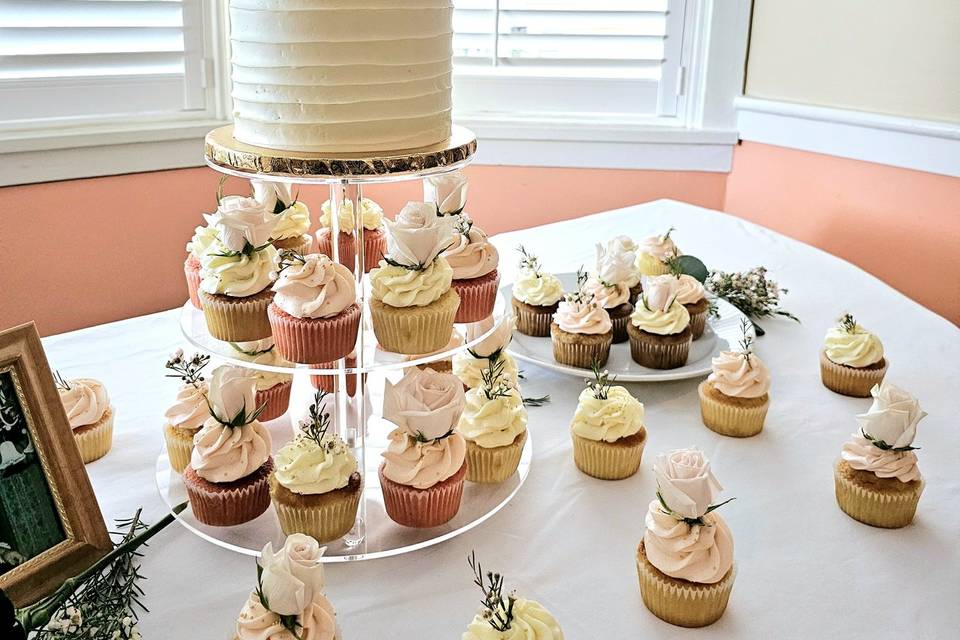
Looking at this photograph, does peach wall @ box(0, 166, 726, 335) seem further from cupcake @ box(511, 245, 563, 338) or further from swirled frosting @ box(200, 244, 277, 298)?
swirled frosting @ box(200, 244, 277, 298)

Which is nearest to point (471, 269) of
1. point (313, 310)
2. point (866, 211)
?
point (313, 310)

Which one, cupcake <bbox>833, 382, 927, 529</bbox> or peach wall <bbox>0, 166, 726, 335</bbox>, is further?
peach wall <bbox>0, 166, 726, 335</bbox>

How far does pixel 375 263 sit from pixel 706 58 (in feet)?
5.19

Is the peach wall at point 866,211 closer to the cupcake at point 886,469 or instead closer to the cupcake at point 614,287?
the cupcake at point 614,287

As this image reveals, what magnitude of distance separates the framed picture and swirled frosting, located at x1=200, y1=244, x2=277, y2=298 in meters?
0.20

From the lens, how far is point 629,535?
108 centimetres

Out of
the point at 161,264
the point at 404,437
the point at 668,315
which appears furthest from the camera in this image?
the point at 161,264

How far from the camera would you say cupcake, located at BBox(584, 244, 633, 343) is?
5.10 ft

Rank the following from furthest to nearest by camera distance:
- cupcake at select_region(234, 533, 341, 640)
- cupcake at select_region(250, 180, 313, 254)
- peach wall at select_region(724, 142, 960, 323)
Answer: peach wall at select_region(724, 142, 960, 323)
cupcake at select_region(250, 180, 313, 254)
cupcake at select_region(234, 533, 341, 640)

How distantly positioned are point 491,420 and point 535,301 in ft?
1.54

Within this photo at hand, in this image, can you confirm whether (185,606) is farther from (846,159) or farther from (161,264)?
(846,159)

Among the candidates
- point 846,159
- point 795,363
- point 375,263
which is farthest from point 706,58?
point 375,263

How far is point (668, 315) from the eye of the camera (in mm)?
1451

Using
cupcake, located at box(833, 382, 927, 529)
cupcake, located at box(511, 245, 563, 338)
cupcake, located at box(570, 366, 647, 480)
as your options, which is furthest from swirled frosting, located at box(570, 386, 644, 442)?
cupcake, located at box(511, 245, 563, 338)
